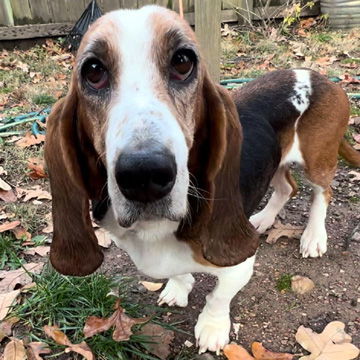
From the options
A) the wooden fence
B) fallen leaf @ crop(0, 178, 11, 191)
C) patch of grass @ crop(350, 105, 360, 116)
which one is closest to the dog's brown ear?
fallen leaf @ crop(0, 178, 11, 191)

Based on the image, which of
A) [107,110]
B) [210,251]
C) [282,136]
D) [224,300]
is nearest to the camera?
[107,110]

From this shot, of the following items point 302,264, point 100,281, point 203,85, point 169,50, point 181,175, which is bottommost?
point 302,264

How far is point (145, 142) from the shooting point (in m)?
1.56

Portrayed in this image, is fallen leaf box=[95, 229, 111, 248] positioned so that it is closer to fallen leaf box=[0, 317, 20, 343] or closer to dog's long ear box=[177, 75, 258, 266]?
fallen leaf box=[0, 317, 20, 343]

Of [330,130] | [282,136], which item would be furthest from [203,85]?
[330,130]

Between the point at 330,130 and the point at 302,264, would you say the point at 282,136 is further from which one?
the point at 302,264

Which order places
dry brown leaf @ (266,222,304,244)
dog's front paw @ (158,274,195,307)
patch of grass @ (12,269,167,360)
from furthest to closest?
dry brown leaf @ (266,222,304,244) < dog's front paw @ (158,274,195,307) < patch of grass @ (12,269,167,360)

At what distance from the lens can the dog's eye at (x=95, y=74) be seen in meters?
1.94

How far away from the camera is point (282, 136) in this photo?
126 inches

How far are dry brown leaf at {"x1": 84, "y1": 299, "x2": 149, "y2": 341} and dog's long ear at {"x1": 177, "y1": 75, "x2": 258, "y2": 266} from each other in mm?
654

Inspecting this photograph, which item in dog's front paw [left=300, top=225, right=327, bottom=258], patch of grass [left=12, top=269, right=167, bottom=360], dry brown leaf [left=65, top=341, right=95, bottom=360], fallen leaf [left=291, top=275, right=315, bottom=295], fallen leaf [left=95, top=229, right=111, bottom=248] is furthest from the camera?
fallen leaf [left=95, top=229, right=111, bottom=248]

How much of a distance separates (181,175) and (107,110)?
423 millimetres

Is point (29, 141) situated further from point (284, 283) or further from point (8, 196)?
point (284, 283)

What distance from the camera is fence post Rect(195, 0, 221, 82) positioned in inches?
172
